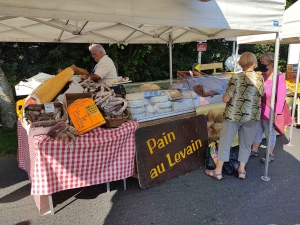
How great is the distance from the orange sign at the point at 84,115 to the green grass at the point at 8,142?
2.72 metres

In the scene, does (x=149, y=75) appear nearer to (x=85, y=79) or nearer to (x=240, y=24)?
(x=85, y=79)

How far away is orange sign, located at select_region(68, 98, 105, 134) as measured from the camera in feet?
8.30

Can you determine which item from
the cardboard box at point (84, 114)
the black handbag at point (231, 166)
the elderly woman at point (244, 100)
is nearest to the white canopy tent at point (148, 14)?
the elderly woman at point (244, 100)

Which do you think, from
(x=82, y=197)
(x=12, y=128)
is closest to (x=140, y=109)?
(x=82, y=197)

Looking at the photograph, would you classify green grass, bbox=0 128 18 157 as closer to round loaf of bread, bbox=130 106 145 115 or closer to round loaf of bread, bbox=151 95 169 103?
round loaf of bread, bbox=130 106 145 115

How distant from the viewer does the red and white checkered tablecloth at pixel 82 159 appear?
236 centimetres

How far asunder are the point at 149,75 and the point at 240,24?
5951 millimetres

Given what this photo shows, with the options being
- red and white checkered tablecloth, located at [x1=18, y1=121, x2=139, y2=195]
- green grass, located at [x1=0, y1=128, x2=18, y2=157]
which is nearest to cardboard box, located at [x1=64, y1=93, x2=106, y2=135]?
red and white checkered tablecloth, located at [x1=18, y1=121, x2=139, y2=195]

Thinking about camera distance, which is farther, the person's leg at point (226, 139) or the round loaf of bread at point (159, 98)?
the round loaf of bread at point (159, 98)

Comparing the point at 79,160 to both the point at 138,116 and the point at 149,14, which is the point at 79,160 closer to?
the point at 138,116

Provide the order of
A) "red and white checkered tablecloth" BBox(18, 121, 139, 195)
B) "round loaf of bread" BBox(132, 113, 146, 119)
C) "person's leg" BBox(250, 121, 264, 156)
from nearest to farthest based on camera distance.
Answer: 1. "red and white checkered tablecloth" BBox(18, 121, 139, 195)
2. "round loaf of bread" BBox(132, 113, 146, 119)
3. "person's leg" BBox(250, 121, 264, 156)

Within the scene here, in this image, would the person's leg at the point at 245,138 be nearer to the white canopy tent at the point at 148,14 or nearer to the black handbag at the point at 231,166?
the black handbag at the point at 231,166

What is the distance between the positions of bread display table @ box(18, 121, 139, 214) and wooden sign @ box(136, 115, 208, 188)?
6.8 inches

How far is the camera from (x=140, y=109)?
3262 millimetres
